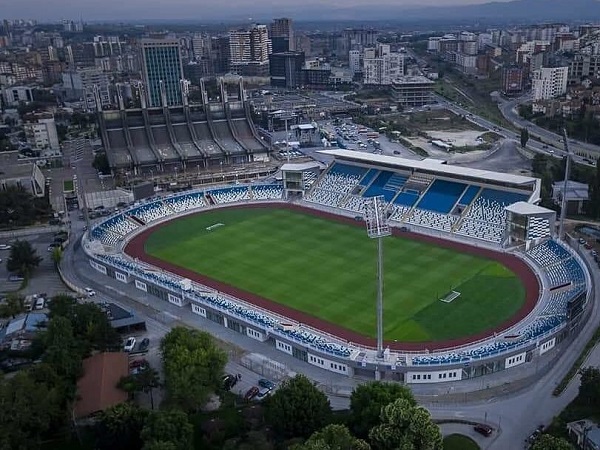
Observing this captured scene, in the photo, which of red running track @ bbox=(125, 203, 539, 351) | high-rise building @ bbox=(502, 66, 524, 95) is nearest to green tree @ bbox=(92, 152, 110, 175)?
red running track @ bbox=(125, 203, 539, 351)

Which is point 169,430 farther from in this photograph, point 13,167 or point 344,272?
point 13,167

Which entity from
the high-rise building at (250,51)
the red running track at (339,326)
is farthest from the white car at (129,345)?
the high-rise building at (250,51)

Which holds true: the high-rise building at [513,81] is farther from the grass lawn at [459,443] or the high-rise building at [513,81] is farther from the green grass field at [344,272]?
the grass lawn at [459,443]

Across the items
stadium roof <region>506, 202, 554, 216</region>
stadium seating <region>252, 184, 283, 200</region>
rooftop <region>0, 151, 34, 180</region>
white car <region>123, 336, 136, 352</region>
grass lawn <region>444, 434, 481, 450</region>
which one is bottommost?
white car <region>123, 336, 136, 352</region>

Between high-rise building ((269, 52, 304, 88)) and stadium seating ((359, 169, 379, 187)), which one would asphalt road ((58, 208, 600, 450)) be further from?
high-rise building ((269, 52, 304, 88))

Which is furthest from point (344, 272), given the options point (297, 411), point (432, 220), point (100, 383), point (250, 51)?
point (250, 51)

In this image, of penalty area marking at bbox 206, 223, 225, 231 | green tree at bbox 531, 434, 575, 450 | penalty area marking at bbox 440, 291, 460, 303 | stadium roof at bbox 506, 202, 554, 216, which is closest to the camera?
green tree at bbox 531, 434, 575, 450

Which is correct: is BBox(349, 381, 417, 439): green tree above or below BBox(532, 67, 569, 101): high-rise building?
below

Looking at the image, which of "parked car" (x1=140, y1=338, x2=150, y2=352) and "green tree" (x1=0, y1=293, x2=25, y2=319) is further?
"green tree" (x1=0, y1=293, x2=25, y2=319)

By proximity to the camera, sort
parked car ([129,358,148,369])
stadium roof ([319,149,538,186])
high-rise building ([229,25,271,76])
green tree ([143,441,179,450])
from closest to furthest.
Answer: green tree ([143,441,179,450])
parked car ([129,358,148,369])
stadium roof ([319,149,538,186])
high-rise building ([229,25,271,76])
